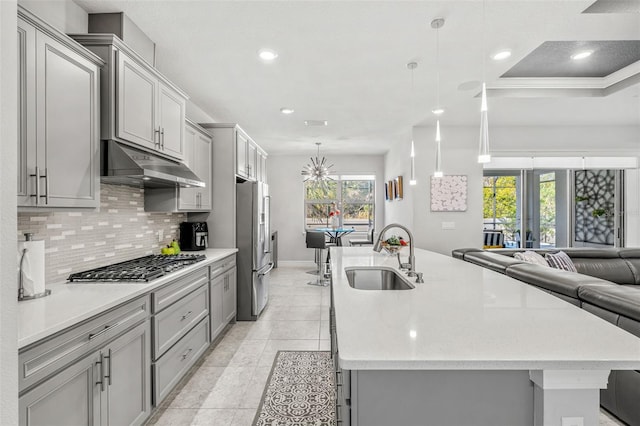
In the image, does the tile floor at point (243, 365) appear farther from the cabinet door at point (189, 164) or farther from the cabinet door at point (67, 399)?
the cabinet door at point (189, 164)

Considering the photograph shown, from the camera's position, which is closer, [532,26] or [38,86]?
[38,86]

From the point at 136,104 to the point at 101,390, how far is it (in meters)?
1.73

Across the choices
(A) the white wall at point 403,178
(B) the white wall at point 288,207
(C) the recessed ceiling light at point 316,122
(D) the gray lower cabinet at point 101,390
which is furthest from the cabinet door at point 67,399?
(B) the white wall at point 288,207

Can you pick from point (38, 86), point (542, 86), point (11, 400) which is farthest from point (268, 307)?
point (542, 86)

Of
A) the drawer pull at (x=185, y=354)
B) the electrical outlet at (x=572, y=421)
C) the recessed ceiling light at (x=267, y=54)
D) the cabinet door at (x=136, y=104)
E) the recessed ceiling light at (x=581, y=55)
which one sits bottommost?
the drawer pull at (x=185, y=354)

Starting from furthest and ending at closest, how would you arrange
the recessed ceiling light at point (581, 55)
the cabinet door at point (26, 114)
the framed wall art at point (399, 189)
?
the framed wall art at point (399, 189), the recessed ceiling light at point (581, 55), the cabinet door at point (26, 114)

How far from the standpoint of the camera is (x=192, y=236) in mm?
3598

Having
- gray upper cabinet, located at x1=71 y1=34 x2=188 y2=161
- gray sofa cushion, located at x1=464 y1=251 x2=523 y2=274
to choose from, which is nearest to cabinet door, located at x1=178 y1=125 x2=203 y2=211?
gray upper cabinet, located at x1=71 y1=34 x2=188 y2=161

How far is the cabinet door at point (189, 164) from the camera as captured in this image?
311cm

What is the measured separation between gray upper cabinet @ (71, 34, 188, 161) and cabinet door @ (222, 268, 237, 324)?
1514mm

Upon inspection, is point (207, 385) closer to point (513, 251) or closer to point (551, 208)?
point (513, 251)

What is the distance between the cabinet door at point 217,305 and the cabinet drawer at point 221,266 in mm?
52

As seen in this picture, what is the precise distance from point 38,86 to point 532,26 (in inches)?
121

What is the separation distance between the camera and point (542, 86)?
3760mm
